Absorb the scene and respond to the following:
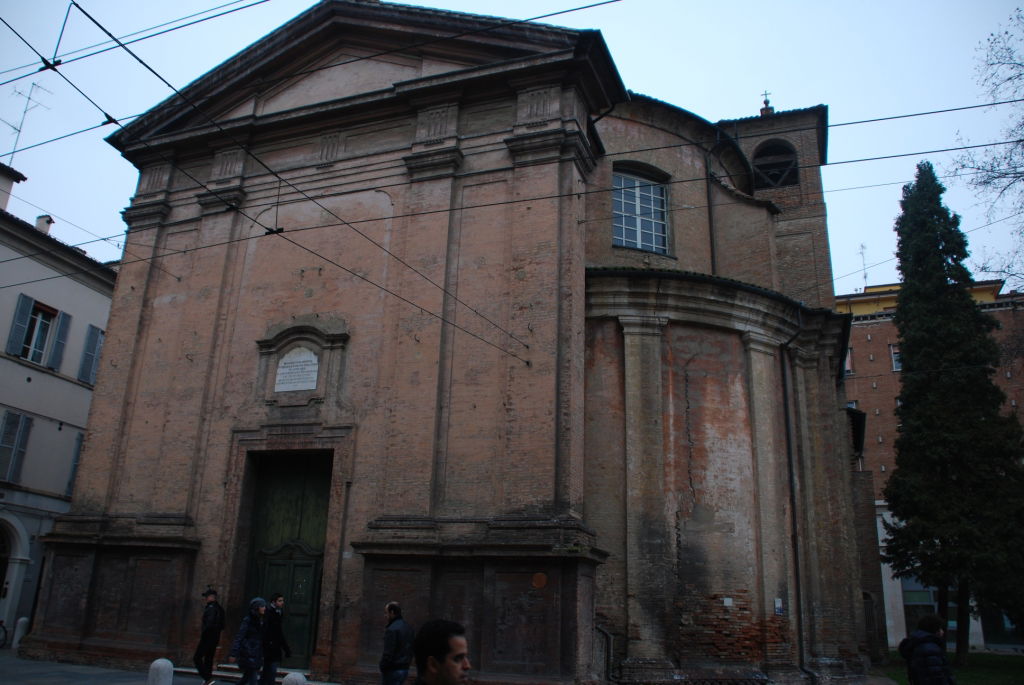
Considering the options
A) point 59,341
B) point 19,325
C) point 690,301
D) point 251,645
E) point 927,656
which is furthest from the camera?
point 59,341

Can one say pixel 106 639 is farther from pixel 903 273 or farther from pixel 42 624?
pixel 903 273

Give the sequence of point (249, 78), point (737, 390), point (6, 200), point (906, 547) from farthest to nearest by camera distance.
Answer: point (906, 547)
point (6, 200)
point (249, 78)
point (737, 390)

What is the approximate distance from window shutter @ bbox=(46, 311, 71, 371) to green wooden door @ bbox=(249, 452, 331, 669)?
9.81m

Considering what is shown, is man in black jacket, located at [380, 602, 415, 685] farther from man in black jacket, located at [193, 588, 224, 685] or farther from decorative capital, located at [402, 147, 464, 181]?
decorative capital, located at [402, 147, 464, 181]

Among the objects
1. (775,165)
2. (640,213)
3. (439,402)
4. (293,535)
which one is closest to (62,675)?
(293,535)

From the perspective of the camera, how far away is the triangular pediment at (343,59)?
44.8ft

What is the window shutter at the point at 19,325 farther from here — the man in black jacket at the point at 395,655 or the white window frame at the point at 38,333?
the man in black jacket at the point at 395,655

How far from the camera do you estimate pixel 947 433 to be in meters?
22.8

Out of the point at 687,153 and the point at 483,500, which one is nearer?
the point at 483,500

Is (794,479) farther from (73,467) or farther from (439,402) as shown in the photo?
(73,467)

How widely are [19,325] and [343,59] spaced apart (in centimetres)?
1051

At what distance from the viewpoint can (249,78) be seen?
1584cm

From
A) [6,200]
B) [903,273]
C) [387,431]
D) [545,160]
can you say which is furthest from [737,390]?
[6,200]

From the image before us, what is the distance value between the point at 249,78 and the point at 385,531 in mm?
9514
